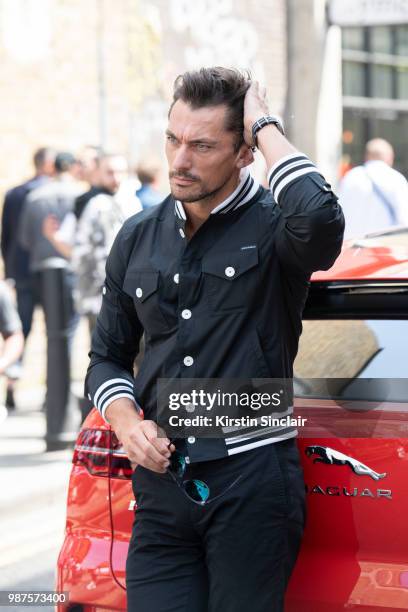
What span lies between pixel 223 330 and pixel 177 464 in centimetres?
35

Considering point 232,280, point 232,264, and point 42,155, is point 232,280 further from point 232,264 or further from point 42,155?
point 42,155

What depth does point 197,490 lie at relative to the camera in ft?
9.29

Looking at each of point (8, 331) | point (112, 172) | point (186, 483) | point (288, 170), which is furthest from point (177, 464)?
point (112, 172)

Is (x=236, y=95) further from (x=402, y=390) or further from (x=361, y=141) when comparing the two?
(x=361, y=141)

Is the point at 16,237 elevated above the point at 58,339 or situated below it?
above

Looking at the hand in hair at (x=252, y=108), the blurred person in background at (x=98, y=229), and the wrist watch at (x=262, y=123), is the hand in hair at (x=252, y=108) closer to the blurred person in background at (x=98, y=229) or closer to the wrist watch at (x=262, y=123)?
the wrist watch at (x=262, y=123)

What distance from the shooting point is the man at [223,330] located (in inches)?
109

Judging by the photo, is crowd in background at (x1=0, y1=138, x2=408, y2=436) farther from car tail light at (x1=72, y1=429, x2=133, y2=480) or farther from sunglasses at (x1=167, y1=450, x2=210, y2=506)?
sunglasses at (x1=167, y1=450, x2=210, y2=506)

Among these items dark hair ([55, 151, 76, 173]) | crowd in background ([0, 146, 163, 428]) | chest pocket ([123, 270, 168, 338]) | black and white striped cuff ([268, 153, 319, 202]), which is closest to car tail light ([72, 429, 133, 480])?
chest pocket ([123, 270, 168, 338])

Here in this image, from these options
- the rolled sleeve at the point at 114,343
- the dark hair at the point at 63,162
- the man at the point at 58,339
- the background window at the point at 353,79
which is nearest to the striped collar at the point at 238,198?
the rolled sleeve at the point at 114,343

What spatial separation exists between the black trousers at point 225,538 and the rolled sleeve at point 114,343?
0.81 ft

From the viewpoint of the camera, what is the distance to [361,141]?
56.7 ft

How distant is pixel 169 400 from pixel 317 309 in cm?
57

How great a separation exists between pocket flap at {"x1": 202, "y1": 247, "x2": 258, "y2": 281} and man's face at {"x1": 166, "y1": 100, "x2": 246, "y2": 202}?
16 cm
